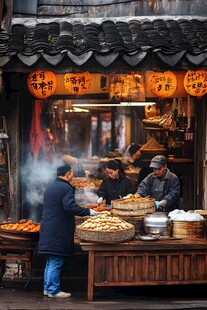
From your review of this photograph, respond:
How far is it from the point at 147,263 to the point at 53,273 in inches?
68.8

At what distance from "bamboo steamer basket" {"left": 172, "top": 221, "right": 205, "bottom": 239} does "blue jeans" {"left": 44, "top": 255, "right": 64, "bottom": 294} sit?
2222 millimetres

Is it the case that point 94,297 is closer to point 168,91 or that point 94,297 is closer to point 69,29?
point 168,91

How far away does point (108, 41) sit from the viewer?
47.1 ft

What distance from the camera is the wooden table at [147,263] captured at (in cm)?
1262

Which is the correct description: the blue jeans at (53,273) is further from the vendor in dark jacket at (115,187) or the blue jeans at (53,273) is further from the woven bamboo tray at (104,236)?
the vendor in dark jacket at (115,187)

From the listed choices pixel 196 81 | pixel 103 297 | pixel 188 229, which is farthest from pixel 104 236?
pixel 196 81

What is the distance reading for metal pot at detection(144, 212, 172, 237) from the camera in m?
13.0

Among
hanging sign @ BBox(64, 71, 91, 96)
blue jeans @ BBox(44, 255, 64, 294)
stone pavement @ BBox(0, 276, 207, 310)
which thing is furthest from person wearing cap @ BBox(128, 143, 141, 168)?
blue jeans @ BBox(44, 255, 64, 294)

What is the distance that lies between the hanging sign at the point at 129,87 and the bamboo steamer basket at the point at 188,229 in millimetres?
3792

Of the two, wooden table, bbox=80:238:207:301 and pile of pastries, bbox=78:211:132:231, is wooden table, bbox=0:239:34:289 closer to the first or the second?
pile of pastries, bbox=78:211:132:231

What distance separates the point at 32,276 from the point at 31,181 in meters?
2.60

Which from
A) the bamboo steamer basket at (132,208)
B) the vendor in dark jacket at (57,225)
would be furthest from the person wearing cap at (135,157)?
the vendor in dark jacket at (57,225)

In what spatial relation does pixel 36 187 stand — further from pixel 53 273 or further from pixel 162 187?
pixel 53 273

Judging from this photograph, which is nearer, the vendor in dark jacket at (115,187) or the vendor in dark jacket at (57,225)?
the vendor in dark jacket at (57,225)
